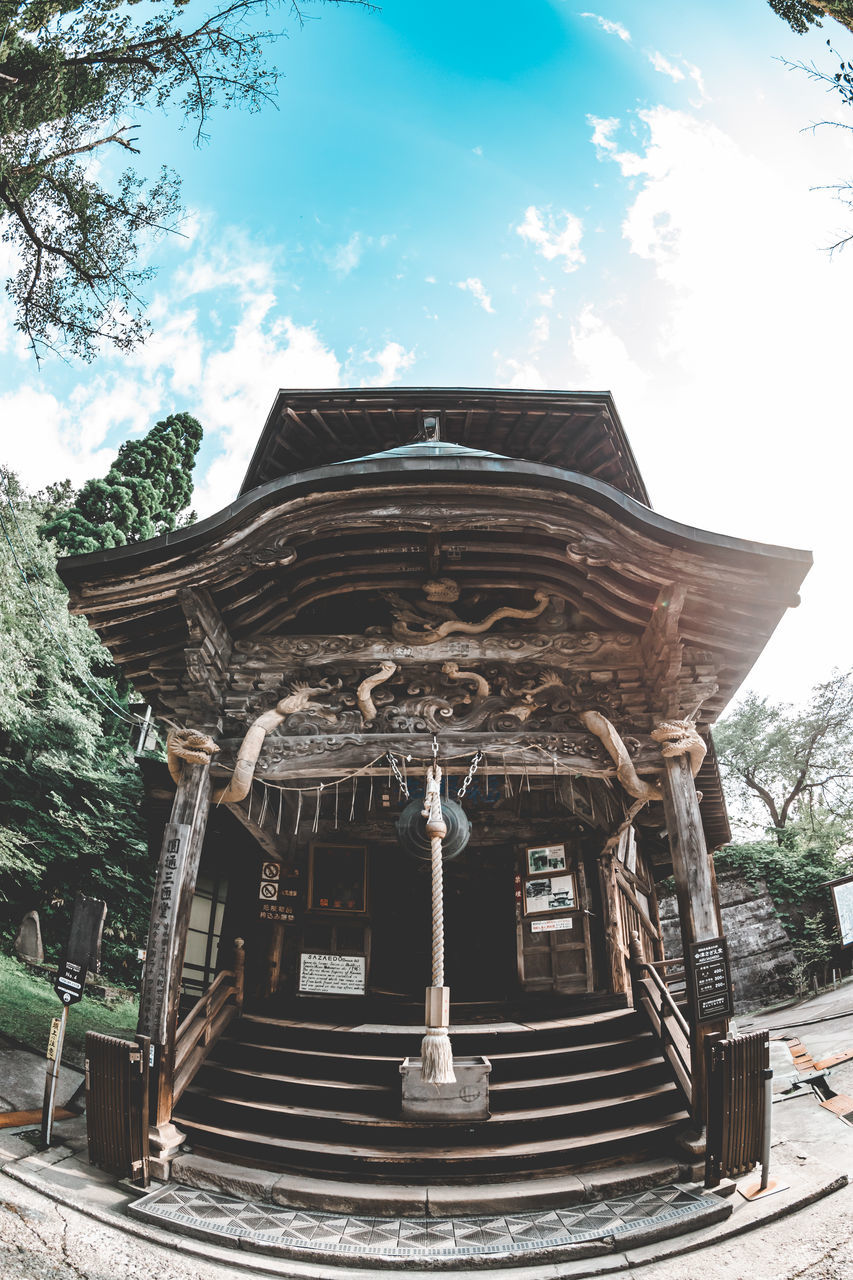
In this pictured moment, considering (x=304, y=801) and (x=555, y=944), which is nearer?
(x=555, y=944)

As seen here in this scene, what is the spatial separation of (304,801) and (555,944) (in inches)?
165

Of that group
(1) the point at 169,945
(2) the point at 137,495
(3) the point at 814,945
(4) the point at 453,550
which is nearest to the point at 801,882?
(3) the point at 814,945

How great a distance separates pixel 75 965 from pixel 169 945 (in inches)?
50.4

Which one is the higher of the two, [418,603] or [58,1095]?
[418,603]

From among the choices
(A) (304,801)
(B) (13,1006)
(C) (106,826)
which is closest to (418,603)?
(A) (304,801)

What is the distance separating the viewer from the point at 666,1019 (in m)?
7.21

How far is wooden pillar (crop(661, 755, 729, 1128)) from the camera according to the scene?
18.6ft

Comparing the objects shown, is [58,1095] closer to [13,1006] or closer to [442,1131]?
[13,1006]

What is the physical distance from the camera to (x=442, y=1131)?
6000 millimetres

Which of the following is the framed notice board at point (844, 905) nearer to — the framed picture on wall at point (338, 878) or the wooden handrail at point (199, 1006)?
the framed picture on wall at point (338, 878)

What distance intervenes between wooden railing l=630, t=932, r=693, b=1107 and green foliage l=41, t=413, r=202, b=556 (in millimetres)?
14099

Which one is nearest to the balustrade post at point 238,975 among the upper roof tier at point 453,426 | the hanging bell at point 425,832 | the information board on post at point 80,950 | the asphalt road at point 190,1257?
the information board on post at point 80,950

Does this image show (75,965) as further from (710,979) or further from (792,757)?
(792,757)

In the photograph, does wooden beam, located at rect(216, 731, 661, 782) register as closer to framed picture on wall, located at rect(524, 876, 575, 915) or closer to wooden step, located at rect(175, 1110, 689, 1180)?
wooden step, located at rect(175, 1110, 689, 1180)
